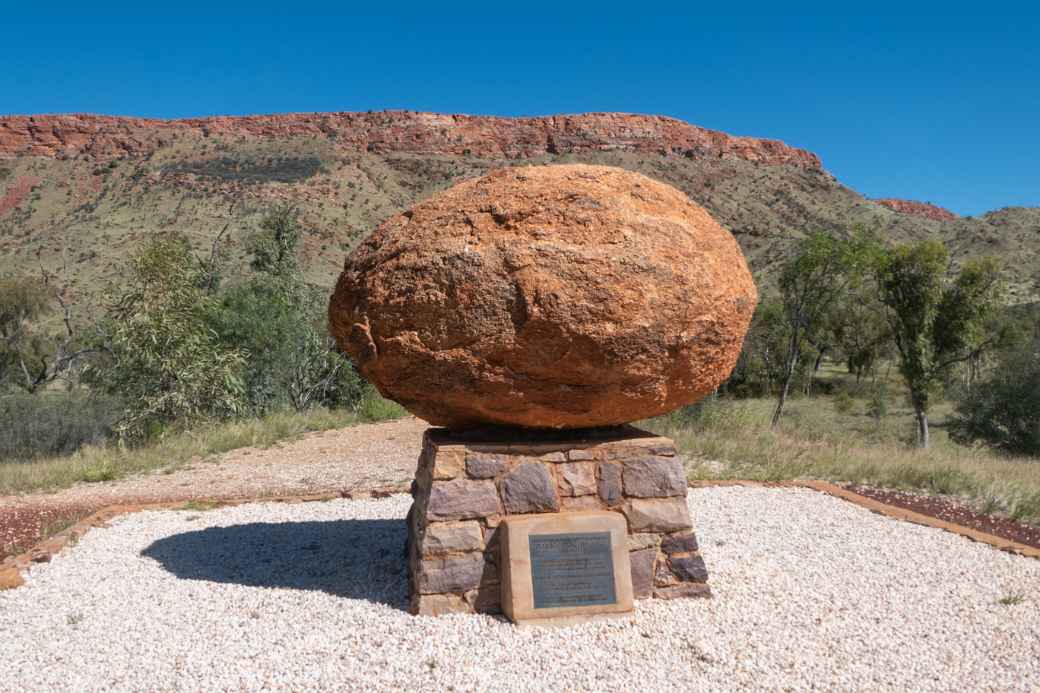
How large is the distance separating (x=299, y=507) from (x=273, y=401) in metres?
9.10

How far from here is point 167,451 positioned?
1089 centimetres

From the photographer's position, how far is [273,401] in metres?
16.1

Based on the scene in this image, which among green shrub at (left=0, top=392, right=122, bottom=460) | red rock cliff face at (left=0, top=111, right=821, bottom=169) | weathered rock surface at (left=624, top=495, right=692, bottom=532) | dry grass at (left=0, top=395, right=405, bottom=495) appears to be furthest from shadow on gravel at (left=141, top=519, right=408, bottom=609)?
red rock cliff face at (left=0, top=111, right=821, bottom=169)

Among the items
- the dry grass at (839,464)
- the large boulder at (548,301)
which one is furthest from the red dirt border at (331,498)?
the large boulder at (548,301)

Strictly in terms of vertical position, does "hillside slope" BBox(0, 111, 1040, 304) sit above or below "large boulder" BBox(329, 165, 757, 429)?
above

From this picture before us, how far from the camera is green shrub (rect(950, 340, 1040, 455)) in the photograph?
47.4 feet

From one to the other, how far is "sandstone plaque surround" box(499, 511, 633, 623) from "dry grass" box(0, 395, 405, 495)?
7.50 m

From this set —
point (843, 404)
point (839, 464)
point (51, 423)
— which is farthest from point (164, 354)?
point (843, 404)

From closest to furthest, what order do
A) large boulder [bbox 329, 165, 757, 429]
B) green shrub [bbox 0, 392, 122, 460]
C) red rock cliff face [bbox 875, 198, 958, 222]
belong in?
large boulder [bbox 329, 165, 757, 429] < green shrub [bbox 0, 392, 122, 460] < red rock cliff face [bbox 875, 198, 958, 222]

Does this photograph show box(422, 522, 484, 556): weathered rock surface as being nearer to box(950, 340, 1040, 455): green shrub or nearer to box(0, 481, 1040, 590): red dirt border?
box(0, 481, 1040, 590): red dirt border

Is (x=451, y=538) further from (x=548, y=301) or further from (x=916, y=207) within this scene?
(x=916, y=207)

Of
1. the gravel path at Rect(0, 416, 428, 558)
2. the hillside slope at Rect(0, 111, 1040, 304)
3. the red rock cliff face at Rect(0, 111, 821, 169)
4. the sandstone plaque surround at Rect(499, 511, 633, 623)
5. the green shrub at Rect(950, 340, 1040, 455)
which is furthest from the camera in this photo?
the red rock cliff face at Rect(0, 111, 821, 169)

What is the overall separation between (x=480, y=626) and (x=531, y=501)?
2.64 feet

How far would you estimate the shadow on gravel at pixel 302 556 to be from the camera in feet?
16.7
